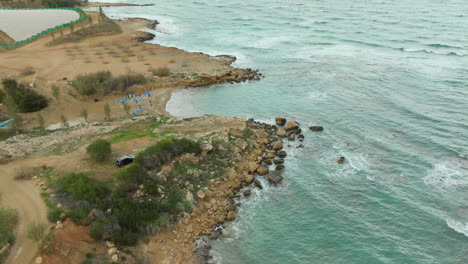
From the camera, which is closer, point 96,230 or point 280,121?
point 96,230

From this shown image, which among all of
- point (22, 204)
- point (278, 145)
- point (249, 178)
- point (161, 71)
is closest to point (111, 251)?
point (22, 204)

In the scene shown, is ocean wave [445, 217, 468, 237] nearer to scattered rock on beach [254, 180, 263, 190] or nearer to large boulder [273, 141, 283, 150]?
scattered rock on beach [254, 180, 263, 190]

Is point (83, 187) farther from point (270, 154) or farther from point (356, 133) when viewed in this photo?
point (356, 133)

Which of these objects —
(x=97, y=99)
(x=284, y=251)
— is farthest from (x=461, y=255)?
(x=97, y=99)

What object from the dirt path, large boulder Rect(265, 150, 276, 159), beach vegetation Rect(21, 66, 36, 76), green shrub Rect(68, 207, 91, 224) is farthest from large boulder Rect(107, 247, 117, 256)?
beach vegetation Rect(21, 66, 36, 76)

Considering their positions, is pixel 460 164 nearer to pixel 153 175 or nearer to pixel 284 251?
pixel 284 251

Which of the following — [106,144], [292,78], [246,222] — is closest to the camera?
[246,222]
